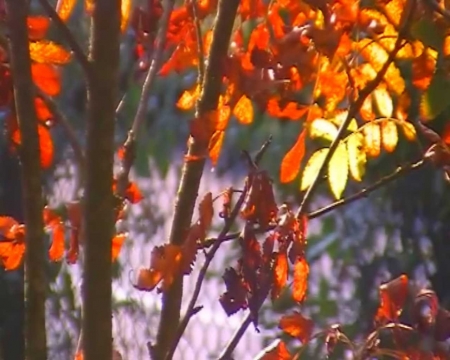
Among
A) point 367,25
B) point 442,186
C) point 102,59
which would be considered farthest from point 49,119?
point 442,186

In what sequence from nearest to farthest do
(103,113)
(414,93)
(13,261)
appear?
(103,113) → (13,261) → (414,93)

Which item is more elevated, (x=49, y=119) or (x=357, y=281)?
(x=357, y=281)

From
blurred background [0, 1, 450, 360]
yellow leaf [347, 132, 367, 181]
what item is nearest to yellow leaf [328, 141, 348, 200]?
yellow leaf [347, 132, 367, 181]

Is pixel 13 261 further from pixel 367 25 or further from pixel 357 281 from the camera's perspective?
pixel 357 281

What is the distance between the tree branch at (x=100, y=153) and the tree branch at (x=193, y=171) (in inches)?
2.7

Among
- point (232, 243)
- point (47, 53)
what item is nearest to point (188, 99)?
point (47, 53)

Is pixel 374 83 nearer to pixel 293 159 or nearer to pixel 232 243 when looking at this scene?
pixel 293 159

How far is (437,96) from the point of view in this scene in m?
0.66

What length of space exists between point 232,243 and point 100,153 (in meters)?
1.39

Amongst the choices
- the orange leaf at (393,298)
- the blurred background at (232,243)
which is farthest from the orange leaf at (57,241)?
the blurred background at (232,243)

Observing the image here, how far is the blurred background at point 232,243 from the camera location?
5.34ft

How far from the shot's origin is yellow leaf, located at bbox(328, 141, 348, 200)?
74 centimetres

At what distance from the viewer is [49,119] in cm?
66

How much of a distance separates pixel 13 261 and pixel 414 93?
872 millimetres
